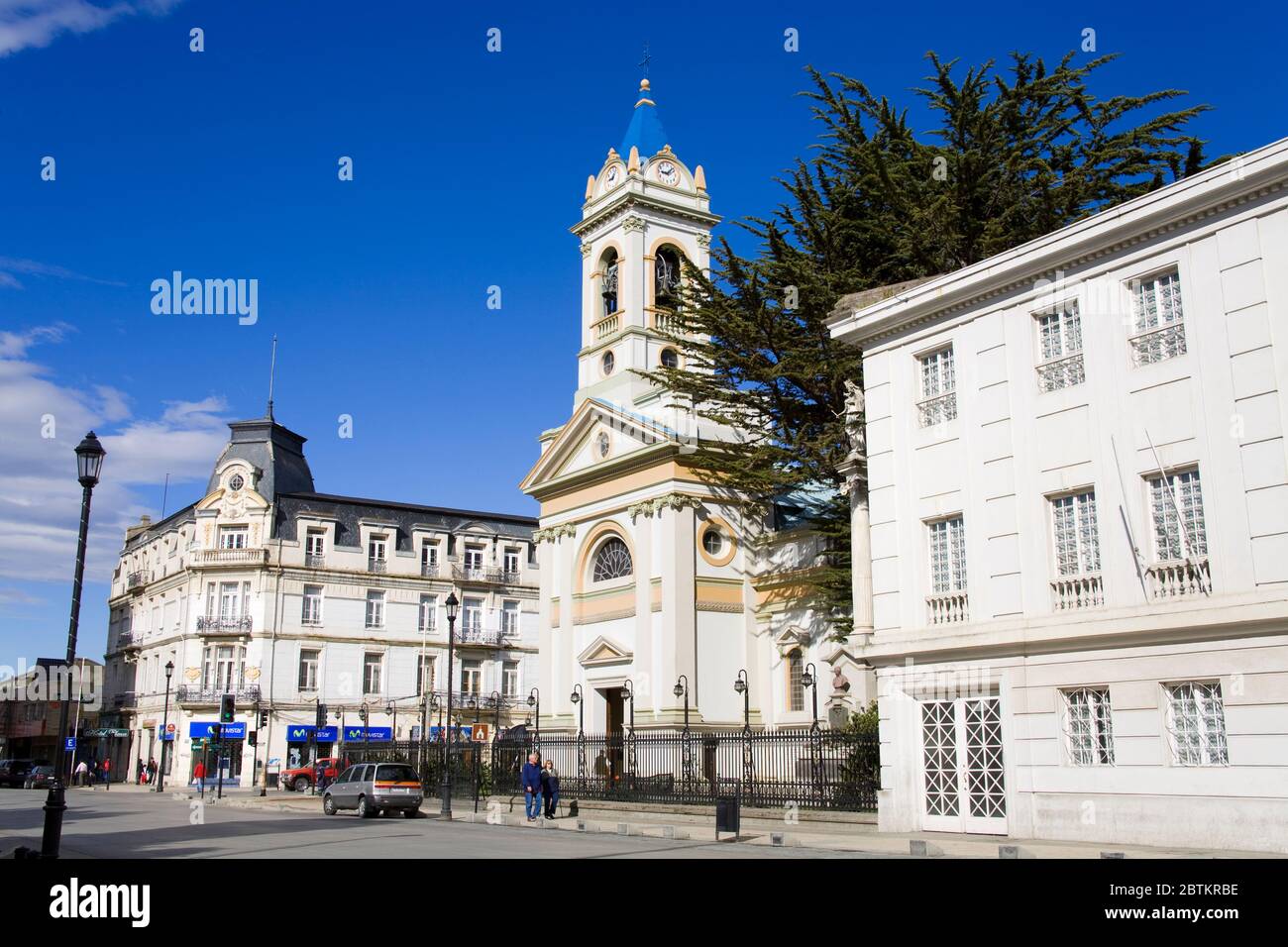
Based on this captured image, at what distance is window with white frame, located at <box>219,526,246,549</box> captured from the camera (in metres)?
60.9

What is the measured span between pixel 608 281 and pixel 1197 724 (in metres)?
36.1

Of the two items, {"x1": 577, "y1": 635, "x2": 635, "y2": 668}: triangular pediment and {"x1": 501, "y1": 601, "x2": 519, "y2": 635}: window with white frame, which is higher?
{"x1": 501, "y1": 601, "x2": 519, "y2": 635}: window with white frame

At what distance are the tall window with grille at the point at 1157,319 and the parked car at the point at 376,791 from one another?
21.5 metres

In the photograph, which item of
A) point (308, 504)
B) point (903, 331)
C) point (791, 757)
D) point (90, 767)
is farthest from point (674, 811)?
point (90, 767)

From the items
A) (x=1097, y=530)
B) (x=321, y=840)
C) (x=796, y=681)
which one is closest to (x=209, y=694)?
(x=796, y=681)

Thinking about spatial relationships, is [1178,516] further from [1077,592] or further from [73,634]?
[73,634]

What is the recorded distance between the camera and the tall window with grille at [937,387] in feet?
75.4

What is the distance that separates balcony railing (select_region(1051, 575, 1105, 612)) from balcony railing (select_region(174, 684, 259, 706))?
153ft

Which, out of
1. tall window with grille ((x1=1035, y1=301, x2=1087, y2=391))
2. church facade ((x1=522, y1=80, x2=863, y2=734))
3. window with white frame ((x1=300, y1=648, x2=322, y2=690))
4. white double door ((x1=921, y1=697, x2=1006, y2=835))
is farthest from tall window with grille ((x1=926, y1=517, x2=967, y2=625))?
window with white frame ((x1=300, y1=648, x2=322, y2=690))

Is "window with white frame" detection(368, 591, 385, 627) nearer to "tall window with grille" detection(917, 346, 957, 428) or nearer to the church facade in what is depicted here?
the church facade

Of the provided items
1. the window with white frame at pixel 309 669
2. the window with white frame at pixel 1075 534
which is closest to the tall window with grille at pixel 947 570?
the window with white frame at pixel 1075 534

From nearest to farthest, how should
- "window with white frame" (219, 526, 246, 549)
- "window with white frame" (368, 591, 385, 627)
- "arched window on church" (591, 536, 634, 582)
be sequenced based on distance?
"arched window on church" (591, 536, 634, 582)
"window with white frame" (219, 526, 246, 549)
"window with white frame" (368, 591, 385, 627)

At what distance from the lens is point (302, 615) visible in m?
60.8

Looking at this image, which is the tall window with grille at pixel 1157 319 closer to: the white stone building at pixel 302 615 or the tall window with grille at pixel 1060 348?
the tall window with grille at pixel 1060 348
